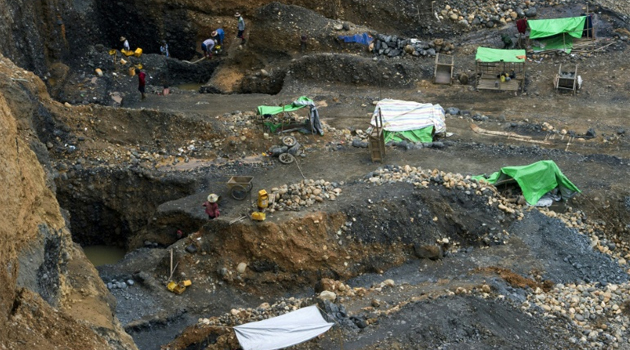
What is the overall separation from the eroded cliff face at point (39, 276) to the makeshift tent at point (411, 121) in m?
11.6

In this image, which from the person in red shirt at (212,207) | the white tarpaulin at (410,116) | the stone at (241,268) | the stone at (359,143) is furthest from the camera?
the white tarpaulin at (410,116)

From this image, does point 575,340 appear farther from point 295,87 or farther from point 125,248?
point 295,87

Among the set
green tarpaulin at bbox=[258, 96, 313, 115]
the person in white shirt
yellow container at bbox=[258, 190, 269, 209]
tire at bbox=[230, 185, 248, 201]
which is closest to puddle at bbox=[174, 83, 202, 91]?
the person in white shirt

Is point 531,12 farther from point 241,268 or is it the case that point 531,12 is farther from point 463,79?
point 241,268

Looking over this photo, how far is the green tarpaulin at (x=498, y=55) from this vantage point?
112ft

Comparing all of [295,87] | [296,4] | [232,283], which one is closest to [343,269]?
[232,283]

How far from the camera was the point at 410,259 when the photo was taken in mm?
25422

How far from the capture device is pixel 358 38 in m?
36.7

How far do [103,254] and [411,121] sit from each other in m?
10.5

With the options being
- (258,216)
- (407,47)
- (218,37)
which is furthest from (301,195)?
(218,37)

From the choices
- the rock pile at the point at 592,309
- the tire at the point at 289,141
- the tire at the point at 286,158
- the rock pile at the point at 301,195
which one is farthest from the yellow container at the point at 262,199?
the rock pile at the point at 592,309

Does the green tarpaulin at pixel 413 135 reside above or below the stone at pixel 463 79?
below

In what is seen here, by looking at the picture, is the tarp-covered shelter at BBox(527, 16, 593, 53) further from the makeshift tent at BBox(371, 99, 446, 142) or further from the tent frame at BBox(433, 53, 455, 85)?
the makeshift tent at BBox(371, 99, 446, 142)

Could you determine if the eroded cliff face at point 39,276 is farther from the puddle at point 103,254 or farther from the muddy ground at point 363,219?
the puddle at point 103,254
